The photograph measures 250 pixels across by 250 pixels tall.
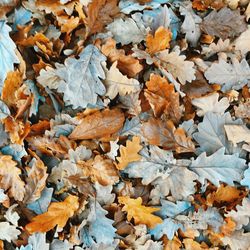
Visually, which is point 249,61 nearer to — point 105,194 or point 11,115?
point 105,194

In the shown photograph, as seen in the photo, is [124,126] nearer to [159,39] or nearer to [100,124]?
[100,124]

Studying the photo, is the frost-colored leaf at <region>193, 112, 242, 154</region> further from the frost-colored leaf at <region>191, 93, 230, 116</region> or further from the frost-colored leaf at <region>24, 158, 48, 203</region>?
the frost-colored leaf at <region>24, 158, 48, 203</region>

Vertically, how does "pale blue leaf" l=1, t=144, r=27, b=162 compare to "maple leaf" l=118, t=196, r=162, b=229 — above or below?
above

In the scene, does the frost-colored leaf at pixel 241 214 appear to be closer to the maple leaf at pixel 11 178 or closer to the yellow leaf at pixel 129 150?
the yellow leaf at pixel 129 150

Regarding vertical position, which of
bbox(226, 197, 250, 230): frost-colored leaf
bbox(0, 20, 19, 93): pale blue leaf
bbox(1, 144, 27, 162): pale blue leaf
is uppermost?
bbox(0, 20, 19, 93): pale blue leaf

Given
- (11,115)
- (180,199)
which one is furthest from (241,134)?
(11,115)

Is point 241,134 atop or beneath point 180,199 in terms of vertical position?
atop

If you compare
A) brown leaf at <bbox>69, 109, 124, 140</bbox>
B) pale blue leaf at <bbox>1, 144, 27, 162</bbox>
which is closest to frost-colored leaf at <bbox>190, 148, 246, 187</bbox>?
brown leaf at <bbox>69, 109, 124, 140</bbox>
